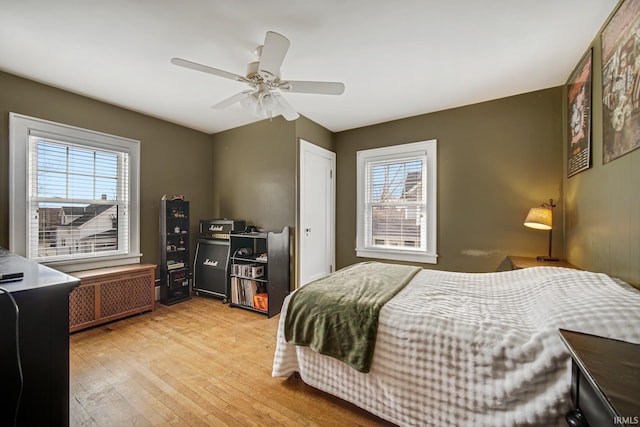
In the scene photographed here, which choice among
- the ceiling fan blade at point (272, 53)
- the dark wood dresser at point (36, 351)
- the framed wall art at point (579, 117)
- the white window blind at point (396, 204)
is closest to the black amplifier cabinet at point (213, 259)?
the white window blind at point (396, 204)

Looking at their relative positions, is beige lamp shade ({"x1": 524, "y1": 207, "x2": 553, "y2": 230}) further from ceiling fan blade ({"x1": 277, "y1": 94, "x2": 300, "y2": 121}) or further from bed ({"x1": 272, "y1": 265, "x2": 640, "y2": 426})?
ceiling fan blade ({"x1": 277, "y1": 94, "x2": 300, "y2": 121})

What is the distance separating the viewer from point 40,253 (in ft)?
8.96

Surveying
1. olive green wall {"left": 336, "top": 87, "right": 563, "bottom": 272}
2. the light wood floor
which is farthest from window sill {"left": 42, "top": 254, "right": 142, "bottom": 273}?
olive green wall {"left": 336, "top": 87, "right": 563, "bottom": 272}

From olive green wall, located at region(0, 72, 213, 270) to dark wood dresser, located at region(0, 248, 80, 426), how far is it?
2.42m

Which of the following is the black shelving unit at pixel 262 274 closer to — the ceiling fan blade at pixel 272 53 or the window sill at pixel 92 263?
the window sill at pixel 92 263

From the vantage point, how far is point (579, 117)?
2.25 metres

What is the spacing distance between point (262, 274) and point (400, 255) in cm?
189

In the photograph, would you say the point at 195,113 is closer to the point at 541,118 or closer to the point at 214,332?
the point at 214,332

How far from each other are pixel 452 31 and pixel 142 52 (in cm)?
244

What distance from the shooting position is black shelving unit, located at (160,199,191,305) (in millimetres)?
3520

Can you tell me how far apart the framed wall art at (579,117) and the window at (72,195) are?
15.6ft

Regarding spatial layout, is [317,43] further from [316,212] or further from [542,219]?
[542,219]

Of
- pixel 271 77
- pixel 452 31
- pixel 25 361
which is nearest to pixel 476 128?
pixel 452 31

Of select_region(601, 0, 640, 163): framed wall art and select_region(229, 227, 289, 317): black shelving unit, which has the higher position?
select_region(601, 0, 640, 163): framed wall art
